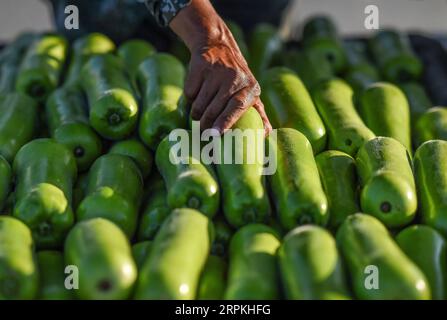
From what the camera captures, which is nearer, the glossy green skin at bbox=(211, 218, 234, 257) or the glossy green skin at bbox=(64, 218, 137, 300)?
the glossy green skin at bbox=(64, 218, 137, 300)

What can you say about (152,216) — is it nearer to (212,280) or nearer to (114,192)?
(114,192)

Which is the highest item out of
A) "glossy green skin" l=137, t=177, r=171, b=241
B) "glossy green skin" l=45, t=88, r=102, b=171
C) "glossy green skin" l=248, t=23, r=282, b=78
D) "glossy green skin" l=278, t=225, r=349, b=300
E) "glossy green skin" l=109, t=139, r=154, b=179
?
"glossy green skin" l=248, t=23, r=282, b=78

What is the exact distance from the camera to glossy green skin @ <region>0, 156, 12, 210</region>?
5.68 feet

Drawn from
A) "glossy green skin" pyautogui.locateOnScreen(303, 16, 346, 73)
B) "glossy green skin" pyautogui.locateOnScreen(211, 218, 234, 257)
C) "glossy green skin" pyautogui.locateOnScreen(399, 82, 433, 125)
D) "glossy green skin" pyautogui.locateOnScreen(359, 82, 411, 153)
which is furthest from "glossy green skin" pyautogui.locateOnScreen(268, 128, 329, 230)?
"glossy green skin" pyautogui.locateOnScreen(303, 16, 346, 73)

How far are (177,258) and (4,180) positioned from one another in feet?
1.78

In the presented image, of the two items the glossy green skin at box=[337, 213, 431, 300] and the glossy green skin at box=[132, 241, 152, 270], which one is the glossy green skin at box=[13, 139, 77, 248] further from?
the glossy green skin at box=[337, 213, 431, 300]

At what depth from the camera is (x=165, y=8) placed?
2096 millimetres

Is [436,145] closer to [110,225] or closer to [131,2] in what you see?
[110,225]

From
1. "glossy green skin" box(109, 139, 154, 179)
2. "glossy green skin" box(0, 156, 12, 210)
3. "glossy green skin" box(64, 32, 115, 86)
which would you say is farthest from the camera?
"glossy green skin" box(64, 32, 115, 86)

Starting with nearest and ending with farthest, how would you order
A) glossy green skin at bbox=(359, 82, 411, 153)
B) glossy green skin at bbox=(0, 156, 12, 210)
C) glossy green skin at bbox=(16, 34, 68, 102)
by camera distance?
glossy green skin at bbox=(0, 156, 12, 210)
glossy green skin at bbox=(359, 82, 411, 153)
glossy green skin at bbox=(16, 34, 68, 102)

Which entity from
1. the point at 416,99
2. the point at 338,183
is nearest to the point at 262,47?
the point at 416,99

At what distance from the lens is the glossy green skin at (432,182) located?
1.61 metres

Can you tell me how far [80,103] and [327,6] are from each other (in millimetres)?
2981
